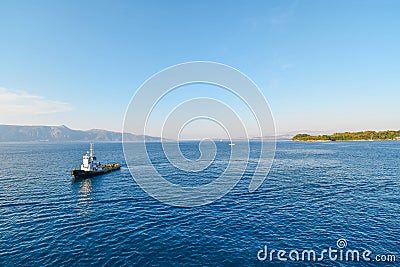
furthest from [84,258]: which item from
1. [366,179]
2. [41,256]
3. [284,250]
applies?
[366,179]

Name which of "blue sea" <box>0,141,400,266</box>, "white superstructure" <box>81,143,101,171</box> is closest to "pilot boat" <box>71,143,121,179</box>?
"white superstructure" <box>81,143,101,171</box>

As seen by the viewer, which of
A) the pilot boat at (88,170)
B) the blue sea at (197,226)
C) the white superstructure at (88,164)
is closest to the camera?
the blue sea at (197,226)

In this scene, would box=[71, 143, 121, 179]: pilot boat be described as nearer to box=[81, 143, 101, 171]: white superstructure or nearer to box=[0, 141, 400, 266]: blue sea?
box=[81, 143, 101, 171]: white superstructure

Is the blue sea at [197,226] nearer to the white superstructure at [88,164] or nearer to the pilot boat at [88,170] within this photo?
the pilot boat at [88,170]

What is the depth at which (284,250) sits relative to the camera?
2391cm

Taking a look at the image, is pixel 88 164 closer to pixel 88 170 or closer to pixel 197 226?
pixel 88 170

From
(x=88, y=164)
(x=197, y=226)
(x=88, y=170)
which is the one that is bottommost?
(x=197, y=226)

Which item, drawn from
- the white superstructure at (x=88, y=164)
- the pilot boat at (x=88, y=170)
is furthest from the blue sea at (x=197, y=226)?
the white superstructure at (x=88, y=164)

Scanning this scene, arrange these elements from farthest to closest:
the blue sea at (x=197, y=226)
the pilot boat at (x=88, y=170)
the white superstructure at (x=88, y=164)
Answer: the white superstructure at (x=88, y=164) → the pilot boat at (x=88, y=170) → the blue sea at (x=197, y=226)

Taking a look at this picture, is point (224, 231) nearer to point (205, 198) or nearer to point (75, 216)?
point (205, 198)

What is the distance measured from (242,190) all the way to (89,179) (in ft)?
153

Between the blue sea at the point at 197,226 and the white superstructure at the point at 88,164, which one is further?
the white superstructure at the point at 88,164

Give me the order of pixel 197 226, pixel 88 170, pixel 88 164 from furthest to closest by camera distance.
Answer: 1. pixel 88 164
2. pixel 88 170
3. pixel 197 226

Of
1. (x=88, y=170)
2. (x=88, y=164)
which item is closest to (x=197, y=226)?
(x=88, y=170)
